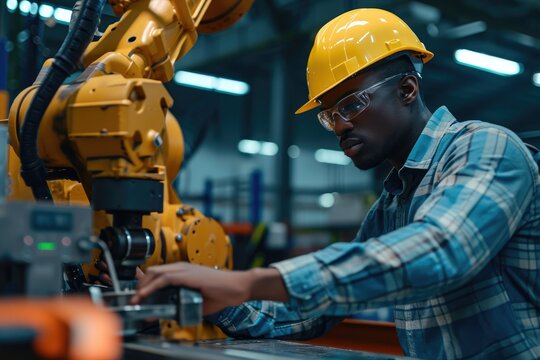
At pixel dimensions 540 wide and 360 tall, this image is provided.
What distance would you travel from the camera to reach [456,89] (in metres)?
8.90

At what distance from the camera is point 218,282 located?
49.8 inches

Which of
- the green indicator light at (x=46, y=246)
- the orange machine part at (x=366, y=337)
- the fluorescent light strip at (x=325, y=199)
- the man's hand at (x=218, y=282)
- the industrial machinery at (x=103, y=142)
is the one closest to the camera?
the green indicator light at (x=46, y=246)

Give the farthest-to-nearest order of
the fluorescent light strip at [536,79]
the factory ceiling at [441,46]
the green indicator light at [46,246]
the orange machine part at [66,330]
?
the fluorescent light strip at [536,79] < the factory ceiling at [441,46] < the green indicator light at [46,246] < the orange machine part at [66,330]

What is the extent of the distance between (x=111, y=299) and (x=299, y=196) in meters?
13.4

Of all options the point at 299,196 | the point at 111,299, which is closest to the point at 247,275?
the point at 111,299

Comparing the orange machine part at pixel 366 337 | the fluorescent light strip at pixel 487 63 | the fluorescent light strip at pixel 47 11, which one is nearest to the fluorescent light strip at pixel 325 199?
the fluorescent light strip at pixel 487 63

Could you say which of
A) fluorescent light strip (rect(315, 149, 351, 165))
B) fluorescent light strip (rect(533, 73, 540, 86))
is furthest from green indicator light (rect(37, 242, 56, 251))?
fluorescent light strip (rect(315, 149, 351, 165))

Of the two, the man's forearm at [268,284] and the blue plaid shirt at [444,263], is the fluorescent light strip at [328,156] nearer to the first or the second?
the blue plaid shirt at [444,263]

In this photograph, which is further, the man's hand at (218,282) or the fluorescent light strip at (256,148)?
the fluorescent light strip at (256,148)

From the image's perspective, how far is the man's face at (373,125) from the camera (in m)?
1.81

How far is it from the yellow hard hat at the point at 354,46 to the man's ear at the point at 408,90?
0.28ft

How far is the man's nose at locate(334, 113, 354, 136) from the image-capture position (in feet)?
5.97

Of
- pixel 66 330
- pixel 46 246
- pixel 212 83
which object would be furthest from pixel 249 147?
pixel 66 330

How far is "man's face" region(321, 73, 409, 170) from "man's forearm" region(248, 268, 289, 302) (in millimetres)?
636
